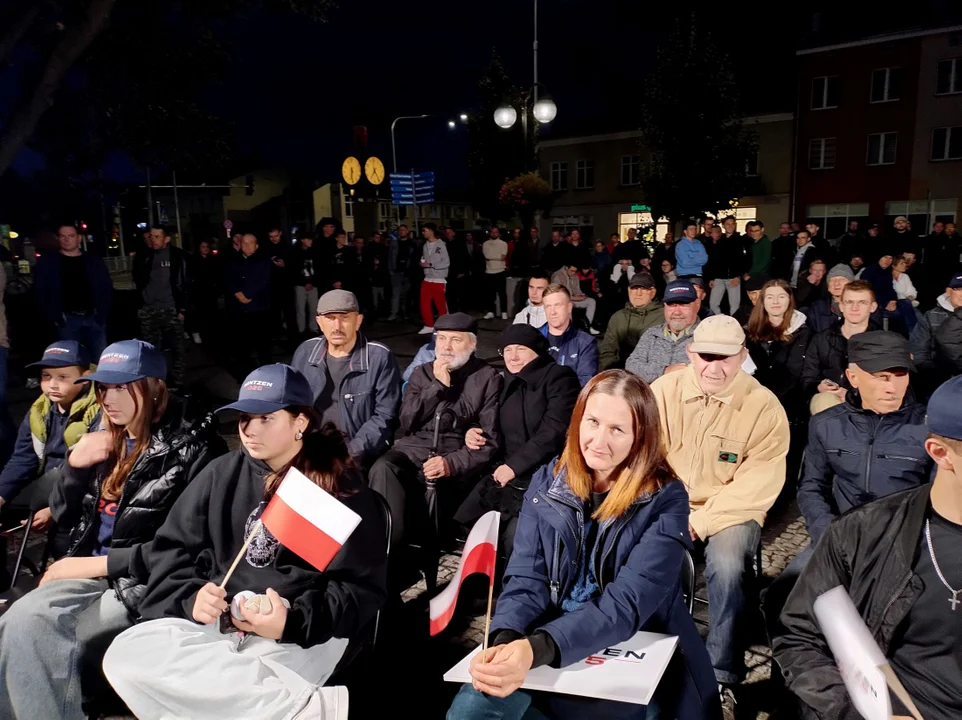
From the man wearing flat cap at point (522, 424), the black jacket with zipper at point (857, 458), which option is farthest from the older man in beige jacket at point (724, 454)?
the man wearing flat cap at point (522, 424)

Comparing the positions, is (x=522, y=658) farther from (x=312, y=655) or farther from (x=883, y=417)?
(x=883, y=417)

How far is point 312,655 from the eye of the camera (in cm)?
254

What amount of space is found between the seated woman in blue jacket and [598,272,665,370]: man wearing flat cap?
13.7 feet

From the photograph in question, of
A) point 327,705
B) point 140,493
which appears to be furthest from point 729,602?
point 140,493

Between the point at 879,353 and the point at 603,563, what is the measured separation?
6.46 feet

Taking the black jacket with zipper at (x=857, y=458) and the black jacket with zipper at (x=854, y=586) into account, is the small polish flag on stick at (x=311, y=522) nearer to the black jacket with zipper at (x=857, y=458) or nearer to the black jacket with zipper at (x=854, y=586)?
the black jacket with zipper at (x=854, y=586)

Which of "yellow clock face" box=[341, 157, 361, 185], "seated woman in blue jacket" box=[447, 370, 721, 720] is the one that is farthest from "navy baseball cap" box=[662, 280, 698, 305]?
"yellow clock face" box=[341, 157, 361, 185]

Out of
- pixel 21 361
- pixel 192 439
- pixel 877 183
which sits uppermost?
pixel 877 183

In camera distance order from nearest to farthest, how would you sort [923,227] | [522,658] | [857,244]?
[522,658], [857,244], [923,227]

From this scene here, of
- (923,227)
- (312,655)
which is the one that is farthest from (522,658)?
(923,227)

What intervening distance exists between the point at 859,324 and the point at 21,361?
10880 millimetres

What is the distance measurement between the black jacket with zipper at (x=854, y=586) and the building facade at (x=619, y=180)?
34.1m

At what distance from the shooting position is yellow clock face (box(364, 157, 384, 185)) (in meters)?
12.4

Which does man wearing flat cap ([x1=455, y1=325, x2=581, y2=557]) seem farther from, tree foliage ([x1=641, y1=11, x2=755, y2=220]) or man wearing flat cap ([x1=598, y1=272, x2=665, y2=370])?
tree foliage ([x1=641, y1=11, x2=755, y2=220])
